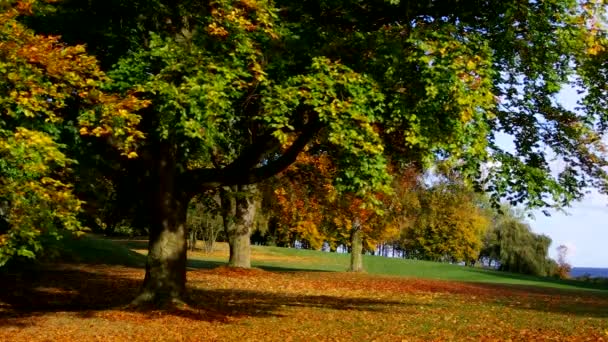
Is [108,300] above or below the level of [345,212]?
below

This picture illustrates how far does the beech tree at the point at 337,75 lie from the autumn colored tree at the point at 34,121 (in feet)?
2.48

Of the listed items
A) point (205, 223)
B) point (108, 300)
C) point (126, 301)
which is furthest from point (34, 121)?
point (205, 223)

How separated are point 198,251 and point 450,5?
52773 millimetres

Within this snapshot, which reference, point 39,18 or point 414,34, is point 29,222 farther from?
point 414,34

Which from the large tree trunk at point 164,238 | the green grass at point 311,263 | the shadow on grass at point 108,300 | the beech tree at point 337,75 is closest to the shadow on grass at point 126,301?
the shadow on grass at point 108,300

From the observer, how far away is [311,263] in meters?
54.3

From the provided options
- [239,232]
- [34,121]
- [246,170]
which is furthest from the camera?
[239,232]

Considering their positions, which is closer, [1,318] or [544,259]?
[1,318]

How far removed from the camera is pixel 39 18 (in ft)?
39.9

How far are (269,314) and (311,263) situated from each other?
129ft

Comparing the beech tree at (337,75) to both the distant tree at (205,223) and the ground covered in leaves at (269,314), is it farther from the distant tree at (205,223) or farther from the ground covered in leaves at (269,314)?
the distant tree at (205,223)

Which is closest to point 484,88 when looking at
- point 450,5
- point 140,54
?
point 450,5

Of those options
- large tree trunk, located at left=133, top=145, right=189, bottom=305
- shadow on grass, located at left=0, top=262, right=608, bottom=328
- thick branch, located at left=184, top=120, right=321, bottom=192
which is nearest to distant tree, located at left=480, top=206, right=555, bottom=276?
shadow on grass, located at left=0, top=262, right=608, bottom=328

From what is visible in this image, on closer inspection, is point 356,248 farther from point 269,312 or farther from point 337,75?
point 337,75
